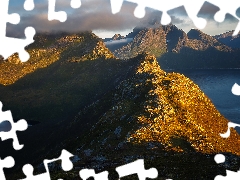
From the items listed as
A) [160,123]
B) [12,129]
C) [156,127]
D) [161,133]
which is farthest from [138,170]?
[160,123]

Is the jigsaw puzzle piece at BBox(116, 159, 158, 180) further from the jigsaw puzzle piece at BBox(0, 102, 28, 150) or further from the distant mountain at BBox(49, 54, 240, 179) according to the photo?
the distant mountain at BBox(49, 54, 240, 179)

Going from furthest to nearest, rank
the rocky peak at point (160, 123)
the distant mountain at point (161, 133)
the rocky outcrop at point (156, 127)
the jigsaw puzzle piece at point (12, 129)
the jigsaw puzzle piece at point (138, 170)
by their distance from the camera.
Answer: the rocky peak at point (160, 123)
the rocky outcrop at point (156, 127)
the distant mountain at point (161, 133)
the jigsaw puzzle piece at point (12, 129)
the jigsaw puzzle piece at point (138, 170)

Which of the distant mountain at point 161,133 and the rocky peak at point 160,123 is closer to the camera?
the distant mountain at point 161,133

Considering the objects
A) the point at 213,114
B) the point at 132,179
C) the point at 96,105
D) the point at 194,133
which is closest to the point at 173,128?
the point at 194,133

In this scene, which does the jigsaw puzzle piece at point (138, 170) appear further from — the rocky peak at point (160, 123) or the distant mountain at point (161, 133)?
the rocky peak at point (160, 123)

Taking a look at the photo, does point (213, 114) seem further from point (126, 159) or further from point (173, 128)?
point (126, 159)

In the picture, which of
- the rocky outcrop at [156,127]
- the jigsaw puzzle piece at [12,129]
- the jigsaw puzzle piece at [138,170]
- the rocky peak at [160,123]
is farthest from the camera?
the rocky peak at [160,123]

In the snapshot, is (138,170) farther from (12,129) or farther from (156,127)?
(156,127)

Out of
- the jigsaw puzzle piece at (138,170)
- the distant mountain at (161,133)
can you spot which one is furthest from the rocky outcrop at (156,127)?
the jigsaw puzzle piece at (138,170)
